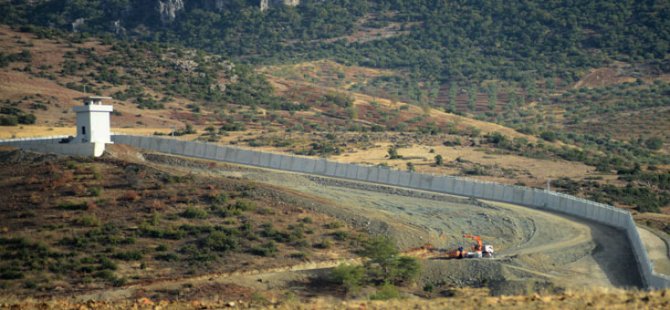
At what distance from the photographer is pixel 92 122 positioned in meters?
58.0

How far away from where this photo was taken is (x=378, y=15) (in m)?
159

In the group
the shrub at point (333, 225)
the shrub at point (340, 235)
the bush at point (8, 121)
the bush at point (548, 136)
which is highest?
the bush at point (548, 136)

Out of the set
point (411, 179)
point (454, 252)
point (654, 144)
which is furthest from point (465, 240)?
point (654, 144)

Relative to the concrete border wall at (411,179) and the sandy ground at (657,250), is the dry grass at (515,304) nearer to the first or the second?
the sandy ground at (657,250)

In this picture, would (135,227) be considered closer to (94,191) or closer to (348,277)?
(94,191)

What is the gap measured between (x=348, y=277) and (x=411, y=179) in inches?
903

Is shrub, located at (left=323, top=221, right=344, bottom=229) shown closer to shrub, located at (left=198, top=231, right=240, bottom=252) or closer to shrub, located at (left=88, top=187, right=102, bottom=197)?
shrub, located at (left=198, top=231, right=240, bottom=252)

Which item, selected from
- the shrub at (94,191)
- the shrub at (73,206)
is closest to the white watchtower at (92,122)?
the shrub at (94,191)

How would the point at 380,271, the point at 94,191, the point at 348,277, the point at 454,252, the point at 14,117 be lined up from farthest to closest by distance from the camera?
the point at 14,117
the point at 94,191
the point at 454,252
the point at 380,271
the point at 348,277

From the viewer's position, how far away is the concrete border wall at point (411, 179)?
53.0m

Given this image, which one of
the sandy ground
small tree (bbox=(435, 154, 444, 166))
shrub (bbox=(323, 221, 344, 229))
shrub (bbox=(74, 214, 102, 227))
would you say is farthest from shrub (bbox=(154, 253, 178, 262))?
small tree (bbox=(435, 154, 444, 166))

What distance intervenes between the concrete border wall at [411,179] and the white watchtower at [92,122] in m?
4.23

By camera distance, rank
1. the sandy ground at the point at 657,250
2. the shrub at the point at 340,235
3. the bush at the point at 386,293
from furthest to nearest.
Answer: the shrub at the point at 340,235 → the sandy ground at the point at 657,250 → the bush at the point at 386,293

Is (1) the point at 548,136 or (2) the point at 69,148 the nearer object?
(2) the point at 69,148
